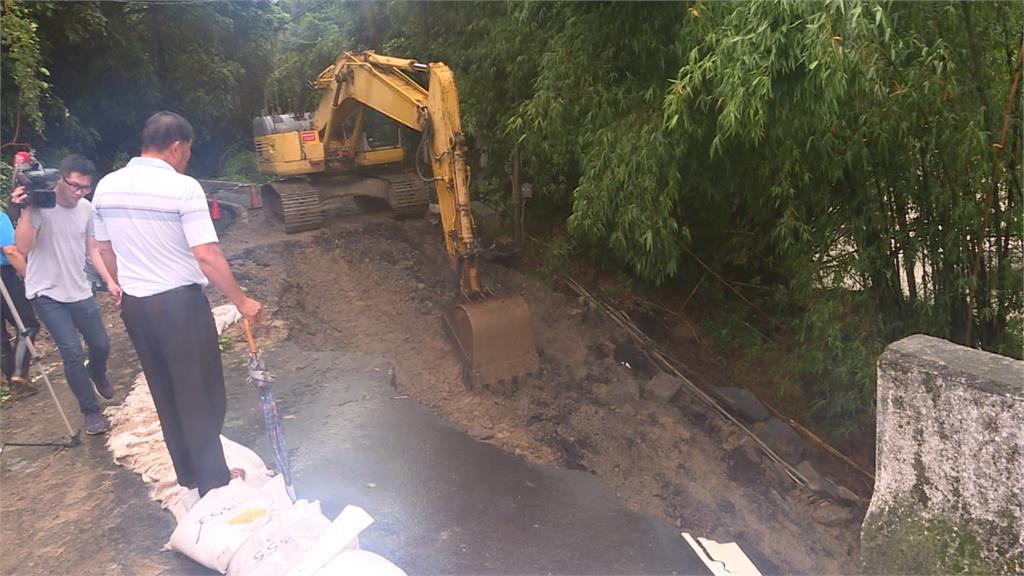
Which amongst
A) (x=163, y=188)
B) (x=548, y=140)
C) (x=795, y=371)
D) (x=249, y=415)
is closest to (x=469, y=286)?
(x=548, y=140)

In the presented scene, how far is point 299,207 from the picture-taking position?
32.6 feet

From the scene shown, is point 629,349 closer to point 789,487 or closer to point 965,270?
point 789,487

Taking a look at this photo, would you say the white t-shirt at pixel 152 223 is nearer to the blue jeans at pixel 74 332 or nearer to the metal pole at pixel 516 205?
the blue jeans at pixel 74 332

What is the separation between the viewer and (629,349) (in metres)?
6.95

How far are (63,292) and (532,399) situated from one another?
131 inches

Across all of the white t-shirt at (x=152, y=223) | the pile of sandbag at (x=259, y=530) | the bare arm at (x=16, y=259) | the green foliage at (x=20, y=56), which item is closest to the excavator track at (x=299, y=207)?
the green foliage at (x=20, y=56)

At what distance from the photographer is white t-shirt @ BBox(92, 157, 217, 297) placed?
122 inches

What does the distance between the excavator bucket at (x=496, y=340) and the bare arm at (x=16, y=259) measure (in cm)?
304

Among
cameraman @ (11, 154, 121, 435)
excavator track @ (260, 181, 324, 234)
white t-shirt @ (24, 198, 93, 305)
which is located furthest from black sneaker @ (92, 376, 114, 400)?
excavator track @ (260, 181, 324, 234)

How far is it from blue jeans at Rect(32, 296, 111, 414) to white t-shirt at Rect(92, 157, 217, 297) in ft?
5.72

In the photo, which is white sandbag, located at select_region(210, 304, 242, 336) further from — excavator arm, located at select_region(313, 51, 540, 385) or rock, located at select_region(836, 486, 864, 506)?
rock, located at select_region(836, 486, 864, 506)

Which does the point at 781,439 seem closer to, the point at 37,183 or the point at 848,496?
the point at 848,496

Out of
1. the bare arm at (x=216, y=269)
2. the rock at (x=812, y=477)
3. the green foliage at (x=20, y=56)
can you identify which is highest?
the green foliage at (x=20, y=56)

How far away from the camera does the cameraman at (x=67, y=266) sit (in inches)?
176
